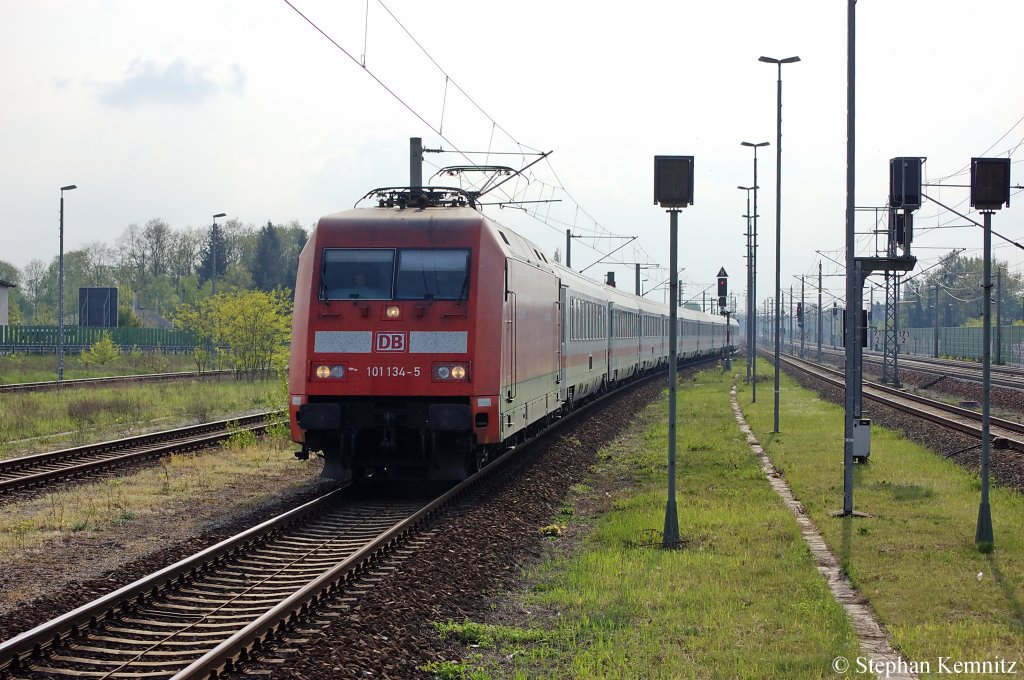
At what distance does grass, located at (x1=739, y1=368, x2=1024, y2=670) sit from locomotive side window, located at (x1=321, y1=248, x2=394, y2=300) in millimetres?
6005

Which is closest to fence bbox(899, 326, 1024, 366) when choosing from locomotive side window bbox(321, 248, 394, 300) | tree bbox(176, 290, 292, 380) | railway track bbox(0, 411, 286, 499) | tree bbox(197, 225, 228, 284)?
tree bbox(176, 290, 292, 380)

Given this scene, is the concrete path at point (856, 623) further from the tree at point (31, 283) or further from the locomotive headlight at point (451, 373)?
the tree at point (31, 283)

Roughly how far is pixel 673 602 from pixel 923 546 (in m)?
3.55

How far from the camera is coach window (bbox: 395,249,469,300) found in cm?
1348

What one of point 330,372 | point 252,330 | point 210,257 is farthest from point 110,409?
point 210,257

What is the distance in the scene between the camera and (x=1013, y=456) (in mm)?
18438

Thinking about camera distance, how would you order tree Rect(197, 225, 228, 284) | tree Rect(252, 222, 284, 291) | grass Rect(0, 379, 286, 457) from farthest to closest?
tree Rect(197, 225, 228, 284) → tree Rect(252, 222, 284, 291) → grass Rect(0, 379, 286, 457)

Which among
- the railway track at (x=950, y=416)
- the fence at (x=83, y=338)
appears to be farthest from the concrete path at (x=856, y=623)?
the fence at (x=83, y=338)

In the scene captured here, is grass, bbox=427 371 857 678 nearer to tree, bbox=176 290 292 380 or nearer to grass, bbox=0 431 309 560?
grass, bbox=0 431 309 560

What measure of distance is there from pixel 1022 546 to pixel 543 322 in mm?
8822

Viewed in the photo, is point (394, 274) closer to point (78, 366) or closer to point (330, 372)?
point (330, 372)

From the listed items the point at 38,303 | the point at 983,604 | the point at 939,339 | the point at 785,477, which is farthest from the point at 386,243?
the point at 38,303

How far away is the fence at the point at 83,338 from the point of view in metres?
61.7

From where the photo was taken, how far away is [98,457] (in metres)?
18.0
